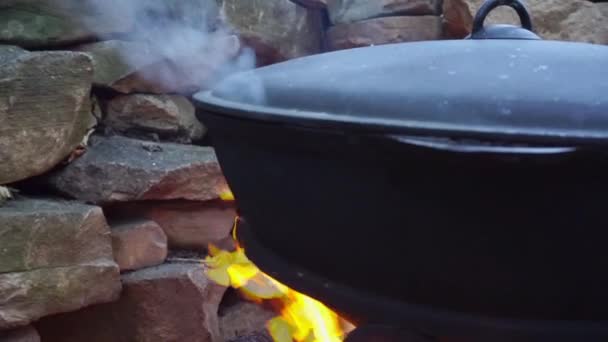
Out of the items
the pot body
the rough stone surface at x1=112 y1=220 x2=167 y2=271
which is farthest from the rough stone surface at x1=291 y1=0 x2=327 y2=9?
the pot body

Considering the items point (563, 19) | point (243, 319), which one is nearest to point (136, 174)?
point (243, 319)

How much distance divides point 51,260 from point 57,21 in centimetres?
57

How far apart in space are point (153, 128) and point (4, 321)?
2.07ft

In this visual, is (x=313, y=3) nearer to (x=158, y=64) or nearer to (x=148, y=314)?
(x=158, y=64)

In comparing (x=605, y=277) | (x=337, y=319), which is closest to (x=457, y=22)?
(x=337, y=319)

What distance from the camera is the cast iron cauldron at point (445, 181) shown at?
827mm

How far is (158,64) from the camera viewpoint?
6.44 ft

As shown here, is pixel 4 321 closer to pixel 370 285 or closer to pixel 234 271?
pixel 234 271

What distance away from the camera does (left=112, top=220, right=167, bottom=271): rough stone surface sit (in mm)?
1813

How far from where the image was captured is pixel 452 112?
0.86 meters

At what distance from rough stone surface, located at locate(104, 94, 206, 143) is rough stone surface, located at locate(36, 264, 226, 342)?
1.23 feet

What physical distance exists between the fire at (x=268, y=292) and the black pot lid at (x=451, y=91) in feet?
2.19

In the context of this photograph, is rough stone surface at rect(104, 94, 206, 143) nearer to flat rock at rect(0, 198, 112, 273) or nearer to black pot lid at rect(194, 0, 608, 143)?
flat rock at rect(0, 198, 112, 273)

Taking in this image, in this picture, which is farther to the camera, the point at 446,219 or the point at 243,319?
the point at 243,319
